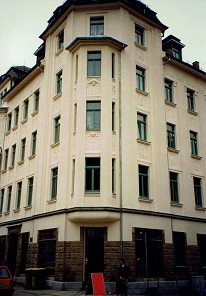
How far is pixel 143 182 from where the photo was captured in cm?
2116

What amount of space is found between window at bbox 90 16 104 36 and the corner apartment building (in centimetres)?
7

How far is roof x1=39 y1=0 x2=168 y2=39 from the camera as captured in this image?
23.0 metres

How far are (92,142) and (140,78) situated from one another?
6.46 m

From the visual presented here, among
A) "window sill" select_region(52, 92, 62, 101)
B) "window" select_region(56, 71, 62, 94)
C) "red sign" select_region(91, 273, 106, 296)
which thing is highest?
"window" select_region(56, 71, 62, 94)

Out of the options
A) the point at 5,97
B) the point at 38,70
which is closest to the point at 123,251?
the point at 38,70

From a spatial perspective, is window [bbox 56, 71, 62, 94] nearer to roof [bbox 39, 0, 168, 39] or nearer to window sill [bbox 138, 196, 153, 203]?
roof [bbox 39, 0, 168, 39]

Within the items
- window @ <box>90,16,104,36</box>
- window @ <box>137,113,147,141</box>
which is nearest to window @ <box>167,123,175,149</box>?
window @ <box>137,113,147,141</box>

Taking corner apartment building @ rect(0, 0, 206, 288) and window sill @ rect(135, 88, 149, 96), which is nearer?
corner apartment building @ rect(0, 0, 206, 288)

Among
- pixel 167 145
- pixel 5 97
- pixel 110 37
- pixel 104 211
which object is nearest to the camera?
pixel 104 211

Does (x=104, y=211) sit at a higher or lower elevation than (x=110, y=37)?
lower

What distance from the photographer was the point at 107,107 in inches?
806

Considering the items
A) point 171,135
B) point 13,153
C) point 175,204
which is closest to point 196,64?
point 171,135

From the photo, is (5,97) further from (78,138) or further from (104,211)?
(104,211)

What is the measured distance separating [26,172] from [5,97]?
31.6ft
